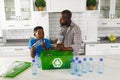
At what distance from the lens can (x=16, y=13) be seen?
4137 millimetres

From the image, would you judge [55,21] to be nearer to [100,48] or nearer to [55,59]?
[100,48]

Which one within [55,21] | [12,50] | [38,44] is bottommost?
[12,50]

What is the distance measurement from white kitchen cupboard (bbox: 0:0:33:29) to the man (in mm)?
1684

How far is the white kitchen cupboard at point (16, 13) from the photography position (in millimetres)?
4109

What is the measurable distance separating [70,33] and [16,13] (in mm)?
1932

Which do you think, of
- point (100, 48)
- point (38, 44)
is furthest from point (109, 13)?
point (38, 44)

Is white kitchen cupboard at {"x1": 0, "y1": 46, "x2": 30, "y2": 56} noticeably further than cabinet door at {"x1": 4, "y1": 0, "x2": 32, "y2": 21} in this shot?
No

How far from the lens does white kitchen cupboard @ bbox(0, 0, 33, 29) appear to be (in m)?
4.11

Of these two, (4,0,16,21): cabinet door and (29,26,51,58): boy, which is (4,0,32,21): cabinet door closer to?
(4,0,16,21): cabinet door

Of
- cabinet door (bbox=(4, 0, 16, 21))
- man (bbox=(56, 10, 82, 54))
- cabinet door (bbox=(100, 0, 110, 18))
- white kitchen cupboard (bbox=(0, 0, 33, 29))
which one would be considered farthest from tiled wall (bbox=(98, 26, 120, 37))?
man (bbox=(56, 10, 82, 54))

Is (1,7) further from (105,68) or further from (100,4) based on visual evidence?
(105,68)

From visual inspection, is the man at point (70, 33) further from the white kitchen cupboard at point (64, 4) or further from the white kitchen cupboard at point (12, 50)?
the white kitchen cupboard at point (12, 50)

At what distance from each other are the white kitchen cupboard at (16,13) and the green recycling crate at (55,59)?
2323 millimetres

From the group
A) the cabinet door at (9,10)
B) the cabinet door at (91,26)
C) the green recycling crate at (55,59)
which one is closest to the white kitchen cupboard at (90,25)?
the cabinet door at (91,26)
